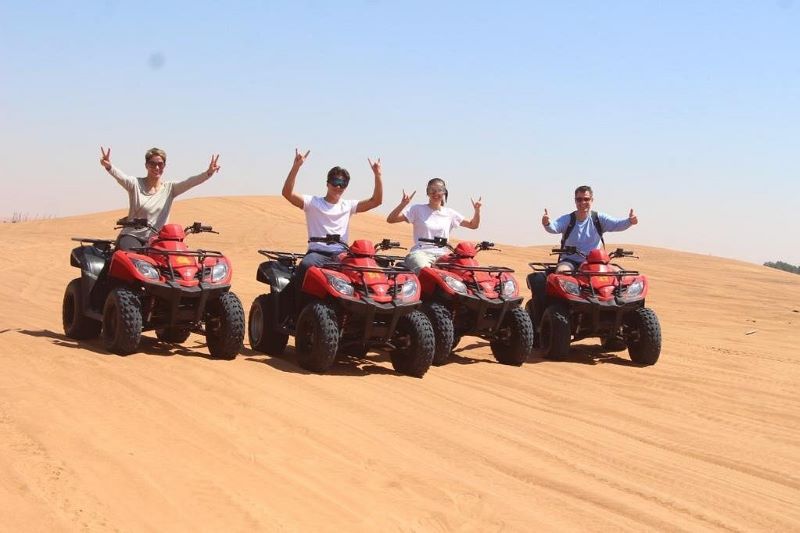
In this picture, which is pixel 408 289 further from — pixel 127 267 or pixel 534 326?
pixel 534 326

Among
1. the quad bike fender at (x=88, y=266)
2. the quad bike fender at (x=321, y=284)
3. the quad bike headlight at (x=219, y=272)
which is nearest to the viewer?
the quad bike fender at (x=321, y=284)

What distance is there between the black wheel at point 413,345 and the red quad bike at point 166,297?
1422 millimetres

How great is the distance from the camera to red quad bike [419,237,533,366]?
9.00 m

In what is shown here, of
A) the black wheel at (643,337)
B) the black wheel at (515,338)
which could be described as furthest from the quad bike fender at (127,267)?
the black wheel at (643,337)

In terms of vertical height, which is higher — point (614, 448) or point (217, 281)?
point (217, 281)

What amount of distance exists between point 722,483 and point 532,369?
3938 mm

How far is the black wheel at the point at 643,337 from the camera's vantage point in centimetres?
998

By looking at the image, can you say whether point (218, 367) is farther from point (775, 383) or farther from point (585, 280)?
point (775, 383)

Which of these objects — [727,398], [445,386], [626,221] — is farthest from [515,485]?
[626,221]

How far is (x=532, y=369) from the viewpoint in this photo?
9336mm

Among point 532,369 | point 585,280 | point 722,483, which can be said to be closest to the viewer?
point 722,483

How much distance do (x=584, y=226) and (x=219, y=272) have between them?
458 centimetres

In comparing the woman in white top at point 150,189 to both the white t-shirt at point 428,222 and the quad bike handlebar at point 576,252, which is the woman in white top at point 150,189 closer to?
the white t-shirt at point 428,222

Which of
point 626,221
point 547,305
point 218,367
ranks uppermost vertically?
point 626,221
